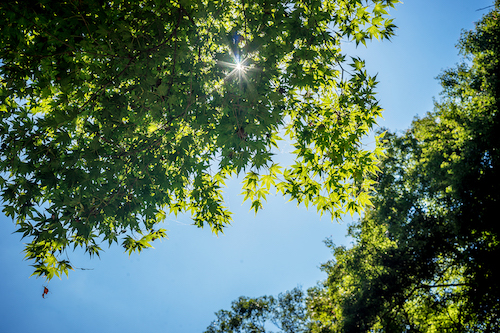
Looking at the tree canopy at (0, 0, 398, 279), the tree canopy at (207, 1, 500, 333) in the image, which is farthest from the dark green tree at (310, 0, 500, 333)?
the tree canopy at (0, 0, 398, 279)

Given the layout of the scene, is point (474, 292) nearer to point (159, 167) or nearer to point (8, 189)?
point (159, 167)

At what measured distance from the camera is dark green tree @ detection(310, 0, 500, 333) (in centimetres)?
1137

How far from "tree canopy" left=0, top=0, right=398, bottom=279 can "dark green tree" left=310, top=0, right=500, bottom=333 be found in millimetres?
11137

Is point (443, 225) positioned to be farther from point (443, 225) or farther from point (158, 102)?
point (158, 102)

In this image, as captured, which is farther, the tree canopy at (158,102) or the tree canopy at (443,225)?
the tree canopy at (443,225)

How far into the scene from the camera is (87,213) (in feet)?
11.6

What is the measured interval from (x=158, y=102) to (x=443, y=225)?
1580 centimetres

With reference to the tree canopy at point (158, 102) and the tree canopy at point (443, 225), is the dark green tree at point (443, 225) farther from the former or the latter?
the tree canopy at point (158, 102)

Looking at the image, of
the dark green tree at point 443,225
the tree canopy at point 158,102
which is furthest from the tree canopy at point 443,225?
the tree canopy at point 158,102

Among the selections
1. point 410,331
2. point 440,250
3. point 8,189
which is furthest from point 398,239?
point 8,189

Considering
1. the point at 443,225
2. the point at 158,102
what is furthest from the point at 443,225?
the point at 158,102

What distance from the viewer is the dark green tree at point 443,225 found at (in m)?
11.4

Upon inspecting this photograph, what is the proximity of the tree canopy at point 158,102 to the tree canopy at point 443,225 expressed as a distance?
35.7ft

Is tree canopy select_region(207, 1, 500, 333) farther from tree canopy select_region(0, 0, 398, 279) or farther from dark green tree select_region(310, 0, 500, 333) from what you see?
tree canopy select_region(0, 0, 398, 279)
